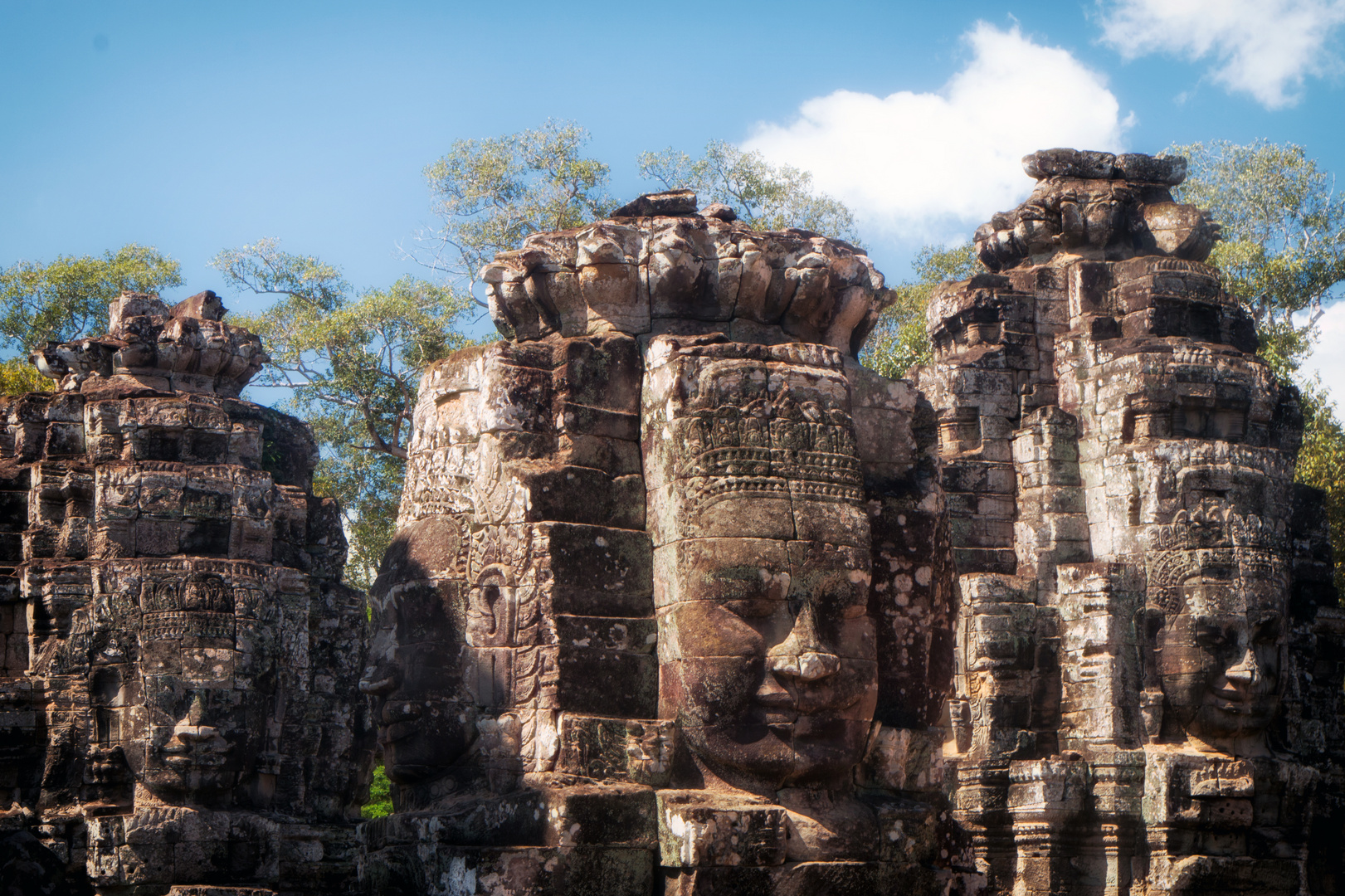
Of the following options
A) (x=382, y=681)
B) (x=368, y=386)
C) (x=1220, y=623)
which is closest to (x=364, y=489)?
(x=368, y=386)

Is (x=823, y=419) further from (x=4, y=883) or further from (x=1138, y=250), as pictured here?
(x=1138, y=250)

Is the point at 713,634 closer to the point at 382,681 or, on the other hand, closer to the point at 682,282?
the point at 382,681

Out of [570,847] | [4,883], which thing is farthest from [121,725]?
[570,847]

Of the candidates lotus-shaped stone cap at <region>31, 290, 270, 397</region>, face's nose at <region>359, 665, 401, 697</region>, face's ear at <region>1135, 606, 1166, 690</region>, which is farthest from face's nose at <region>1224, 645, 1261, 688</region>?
lotus-shaped stone cap at <region>31, 290, 270, 397</region>

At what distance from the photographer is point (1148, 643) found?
1213 cm

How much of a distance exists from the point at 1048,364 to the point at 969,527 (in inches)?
68.8

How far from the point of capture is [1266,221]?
26250 millimetres

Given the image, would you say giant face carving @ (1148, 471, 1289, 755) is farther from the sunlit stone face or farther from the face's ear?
the sunlit stone face

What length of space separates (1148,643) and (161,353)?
8897mm

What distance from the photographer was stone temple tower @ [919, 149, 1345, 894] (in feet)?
38.7

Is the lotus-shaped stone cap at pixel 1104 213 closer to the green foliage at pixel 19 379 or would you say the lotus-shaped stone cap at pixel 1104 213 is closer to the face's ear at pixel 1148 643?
the face's ear at pixel 1148 643

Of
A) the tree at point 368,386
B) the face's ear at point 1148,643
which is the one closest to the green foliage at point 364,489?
the tree at point 368,386

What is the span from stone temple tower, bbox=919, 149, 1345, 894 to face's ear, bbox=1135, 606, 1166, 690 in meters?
0.02

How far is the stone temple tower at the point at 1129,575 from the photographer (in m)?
11.8
